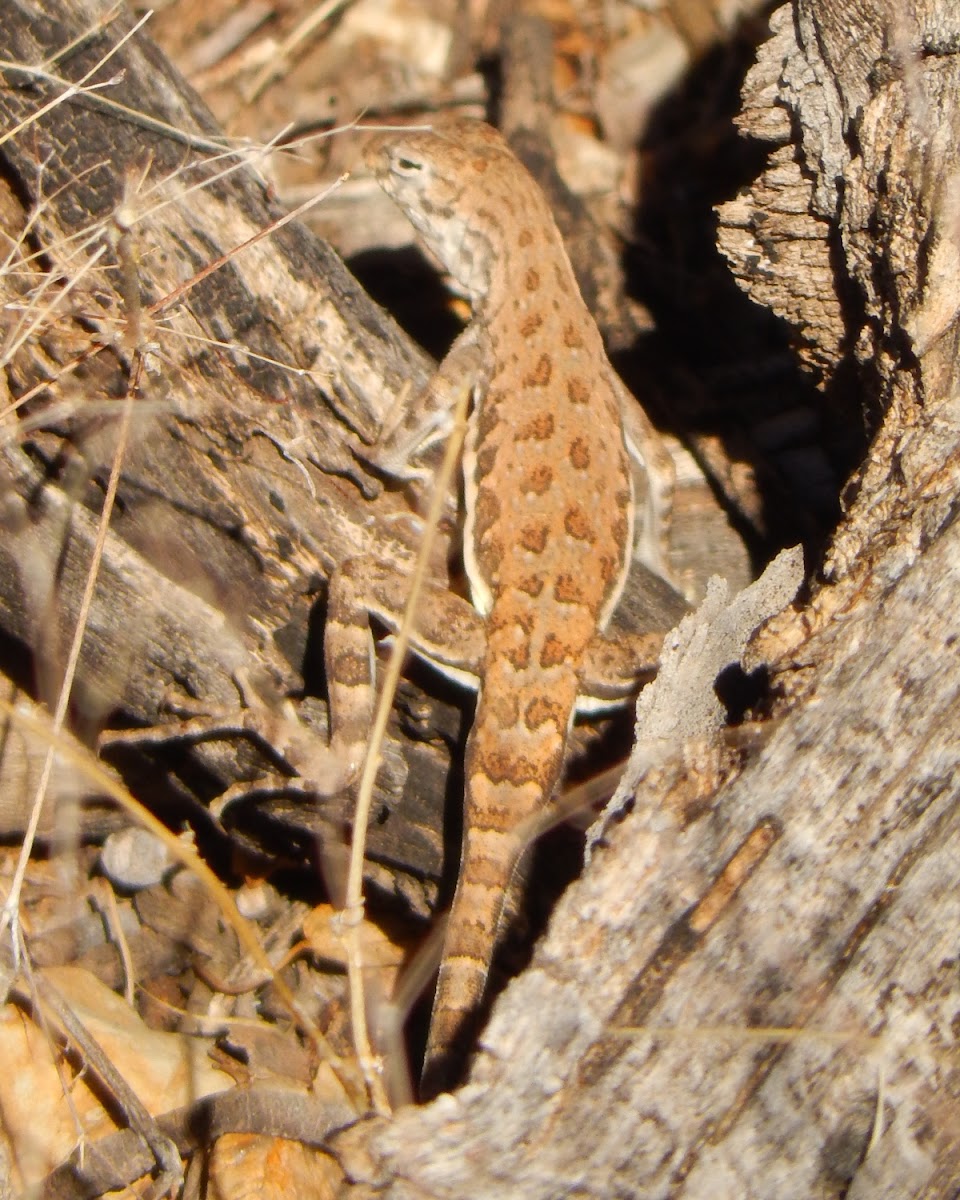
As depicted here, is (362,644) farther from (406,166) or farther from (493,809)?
(406,166)

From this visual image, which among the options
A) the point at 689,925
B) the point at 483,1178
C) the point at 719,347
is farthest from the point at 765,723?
the point at 719,347

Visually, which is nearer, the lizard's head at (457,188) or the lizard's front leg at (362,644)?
the lizard's front leg at (362,644)

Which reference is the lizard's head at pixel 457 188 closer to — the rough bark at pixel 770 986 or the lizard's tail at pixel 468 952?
the lizard's tail at pixel 468 952

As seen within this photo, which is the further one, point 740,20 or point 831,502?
point 740,20

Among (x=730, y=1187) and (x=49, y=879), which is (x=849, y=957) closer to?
(x=730, y=1187)

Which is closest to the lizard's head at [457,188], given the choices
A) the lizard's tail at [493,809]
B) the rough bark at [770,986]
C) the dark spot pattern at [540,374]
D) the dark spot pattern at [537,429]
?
the dark spot pattern at [540,374]
